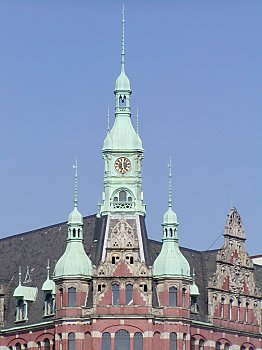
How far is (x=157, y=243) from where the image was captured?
561 feet

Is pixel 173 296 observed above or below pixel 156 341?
above

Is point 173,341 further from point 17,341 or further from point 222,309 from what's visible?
point 17,341

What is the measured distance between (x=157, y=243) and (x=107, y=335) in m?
15.1

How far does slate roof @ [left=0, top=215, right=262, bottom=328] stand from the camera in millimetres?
166625

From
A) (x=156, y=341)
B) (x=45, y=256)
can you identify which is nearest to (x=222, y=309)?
(x=156, y=341)

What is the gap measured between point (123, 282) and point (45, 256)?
16986mm

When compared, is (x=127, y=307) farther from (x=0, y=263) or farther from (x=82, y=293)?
(x=0, y=263)

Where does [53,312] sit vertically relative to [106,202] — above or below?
below

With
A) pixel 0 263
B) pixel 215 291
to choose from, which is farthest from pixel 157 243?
pixel 0 263

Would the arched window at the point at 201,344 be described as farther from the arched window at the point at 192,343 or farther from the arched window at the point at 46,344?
the arched window at the point at 46,344

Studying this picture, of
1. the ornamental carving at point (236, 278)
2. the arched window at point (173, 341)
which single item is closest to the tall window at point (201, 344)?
the ornamental carving at point (236, 278)

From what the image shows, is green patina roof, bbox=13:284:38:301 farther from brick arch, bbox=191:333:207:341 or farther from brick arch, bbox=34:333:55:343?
brick arch, bbox=191:333:207:341

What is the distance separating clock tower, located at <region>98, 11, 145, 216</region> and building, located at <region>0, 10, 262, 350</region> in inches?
3.8

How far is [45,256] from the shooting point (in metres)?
174
